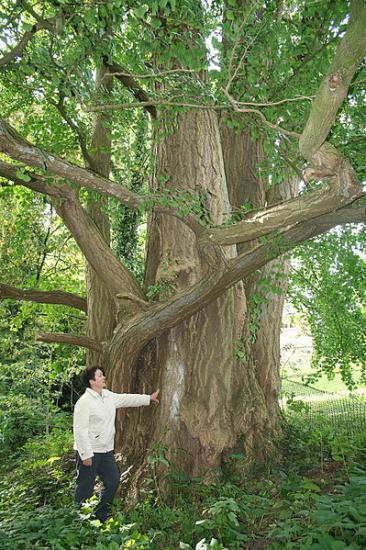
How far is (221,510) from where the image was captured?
13.1 ft

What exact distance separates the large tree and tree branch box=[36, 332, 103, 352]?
2cm

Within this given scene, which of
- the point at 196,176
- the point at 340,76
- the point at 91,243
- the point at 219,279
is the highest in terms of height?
the point at 196,176

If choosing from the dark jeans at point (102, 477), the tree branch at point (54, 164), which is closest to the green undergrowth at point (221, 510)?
the dark jeans at point (102, 477)

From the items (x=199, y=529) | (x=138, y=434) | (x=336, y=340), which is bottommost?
(x=199, y=529)

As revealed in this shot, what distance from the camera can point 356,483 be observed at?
3668 mm

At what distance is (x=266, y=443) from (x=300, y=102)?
3.90m

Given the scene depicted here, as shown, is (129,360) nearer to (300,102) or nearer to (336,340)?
(300,102)

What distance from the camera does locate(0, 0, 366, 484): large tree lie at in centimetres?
411

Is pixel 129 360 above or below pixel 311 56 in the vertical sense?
below

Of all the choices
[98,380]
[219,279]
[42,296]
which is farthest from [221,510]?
[42,296]

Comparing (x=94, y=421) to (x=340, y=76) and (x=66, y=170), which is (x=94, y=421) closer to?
(x=66, y=170)

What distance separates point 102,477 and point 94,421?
22.8 inches

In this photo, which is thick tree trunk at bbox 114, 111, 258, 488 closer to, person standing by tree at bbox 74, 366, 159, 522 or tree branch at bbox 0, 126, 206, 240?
person standing by tree at bbox 74, 366, 159, 522

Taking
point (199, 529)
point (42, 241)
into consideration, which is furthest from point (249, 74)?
point (42, 241)
